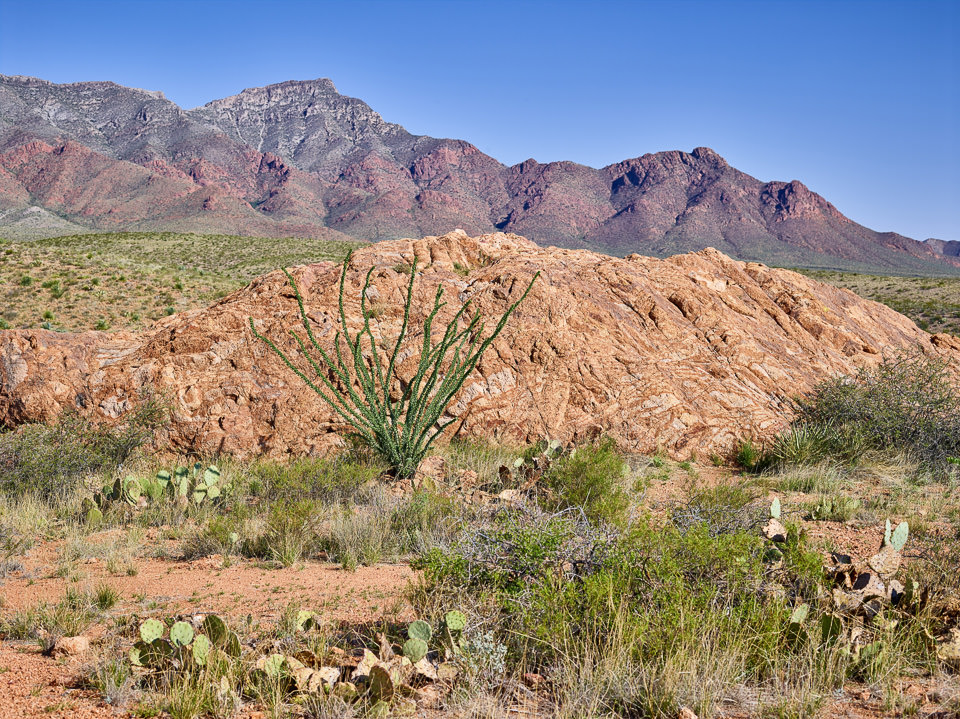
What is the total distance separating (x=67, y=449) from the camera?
8.06m

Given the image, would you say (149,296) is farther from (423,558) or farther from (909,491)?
(909,491)

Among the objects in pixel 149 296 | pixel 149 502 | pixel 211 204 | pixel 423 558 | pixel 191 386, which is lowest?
pixel 149 502

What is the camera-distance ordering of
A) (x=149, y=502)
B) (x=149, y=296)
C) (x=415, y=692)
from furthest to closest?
(x=149, y=296), (x=149, y=502), (x=415, y=692)

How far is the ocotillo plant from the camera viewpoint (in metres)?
8.38

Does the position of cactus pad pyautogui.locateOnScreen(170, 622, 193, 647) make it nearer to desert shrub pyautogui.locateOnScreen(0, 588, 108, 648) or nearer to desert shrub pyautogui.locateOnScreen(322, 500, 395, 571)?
desert shrub pyautogui.locateOnScreen(0, 588, 108, 648)

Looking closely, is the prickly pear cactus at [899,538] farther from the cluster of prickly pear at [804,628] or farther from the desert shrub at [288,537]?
the desert shrub at [288,537]

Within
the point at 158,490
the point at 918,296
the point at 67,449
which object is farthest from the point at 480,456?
the point at 918,296

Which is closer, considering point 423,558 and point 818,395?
point 423,558

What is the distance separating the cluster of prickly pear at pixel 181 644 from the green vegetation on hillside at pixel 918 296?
33150 mm

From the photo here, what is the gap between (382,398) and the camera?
9.61m

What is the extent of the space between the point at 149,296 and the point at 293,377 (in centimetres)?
1572

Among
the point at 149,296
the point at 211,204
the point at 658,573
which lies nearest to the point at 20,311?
the point at 149,296

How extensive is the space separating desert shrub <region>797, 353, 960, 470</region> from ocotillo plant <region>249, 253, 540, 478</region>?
16.3ft

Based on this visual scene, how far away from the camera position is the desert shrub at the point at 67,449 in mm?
7535
